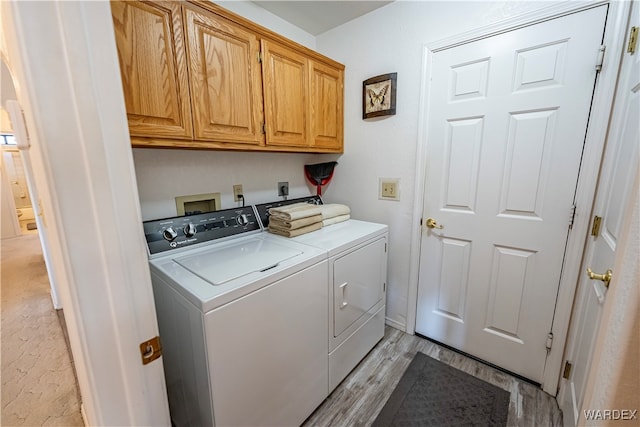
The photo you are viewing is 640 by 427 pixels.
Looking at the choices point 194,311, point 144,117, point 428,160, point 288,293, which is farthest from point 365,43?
point 194,311

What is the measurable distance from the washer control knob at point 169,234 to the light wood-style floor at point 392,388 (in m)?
1.20

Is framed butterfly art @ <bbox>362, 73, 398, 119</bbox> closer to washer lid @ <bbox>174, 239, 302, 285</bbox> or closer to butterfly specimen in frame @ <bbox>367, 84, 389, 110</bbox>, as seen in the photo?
butterfly specimen in frame @ <bbox>367, 84, 389, 110</bbox>

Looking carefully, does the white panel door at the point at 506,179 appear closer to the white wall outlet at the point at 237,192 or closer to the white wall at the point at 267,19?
the white wall at the point at 267,19

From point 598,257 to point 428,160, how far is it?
0.96 metres

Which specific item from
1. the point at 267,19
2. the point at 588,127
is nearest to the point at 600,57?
the point at 588,127

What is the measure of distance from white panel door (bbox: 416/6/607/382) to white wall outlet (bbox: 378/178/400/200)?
0.70 feet

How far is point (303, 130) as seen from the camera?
177cm

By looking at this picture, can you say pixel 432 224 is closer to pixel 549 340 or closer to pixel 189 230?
pixel 549 340

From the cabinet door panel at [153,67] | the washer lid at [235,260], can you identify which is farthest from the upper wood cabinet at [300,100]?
the washer lid at [235,260]

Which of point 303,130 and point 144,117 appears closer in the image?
point 144,117

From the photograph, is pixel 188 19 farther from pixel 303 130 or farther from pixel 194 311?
pixel 194 311

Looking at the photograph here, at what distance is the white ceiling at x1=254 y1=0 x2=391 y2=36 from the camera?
175 cm

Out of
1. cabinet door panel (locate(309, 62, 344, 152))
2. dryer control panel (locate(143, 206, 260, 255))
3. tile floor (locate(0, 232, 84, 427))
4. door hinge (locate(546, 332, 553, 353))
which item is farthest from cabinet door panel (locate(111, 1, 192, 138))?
door hinge (locate(546, 332, 553, 353))

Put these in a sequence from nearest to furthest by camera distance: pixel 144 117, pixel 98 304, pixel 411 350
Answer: pixel 98 304 → pixel 144 117 → pixel 411 350
